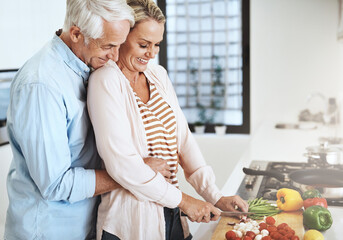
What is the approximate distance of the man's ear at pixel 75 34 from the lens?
1.08 meters

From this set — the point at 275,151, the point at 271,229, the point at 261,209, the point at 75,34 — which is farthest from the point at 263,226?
the point at 275,151

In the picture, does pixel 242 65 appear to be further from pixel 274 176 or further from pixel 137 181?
pixel 137 181

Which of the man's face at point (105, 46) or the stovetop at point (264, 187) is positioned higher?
the man's face at point (105, 46)

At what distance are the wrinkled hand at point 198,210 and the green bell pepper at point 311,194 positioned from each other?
0.97ft

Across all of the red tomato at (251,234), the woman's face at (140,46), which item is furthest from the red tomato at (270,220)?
the woman's face at (140,46)

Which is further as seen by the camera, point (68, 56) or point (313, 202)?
point (313, 202)

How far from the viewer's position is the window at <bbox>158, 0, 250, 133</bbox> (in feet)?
10.8

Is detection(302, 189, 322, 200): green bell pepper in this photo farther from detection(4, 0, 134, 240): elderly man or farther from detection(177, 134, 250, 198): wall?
detection(177, 134, 250, 198): wall

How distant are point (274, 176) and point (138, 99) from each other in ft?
1.95

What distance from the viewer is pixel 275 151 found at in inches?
89.0

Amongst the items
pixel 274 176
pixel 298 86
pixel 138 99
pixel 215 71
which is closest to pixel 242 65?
pixel 215 71

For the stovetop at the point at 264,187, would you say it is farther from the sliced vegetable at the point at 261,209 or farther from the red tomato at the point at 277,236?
the red tomato at the point at 277,236

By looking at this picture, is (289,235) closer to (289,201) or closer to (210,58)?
(289,201)

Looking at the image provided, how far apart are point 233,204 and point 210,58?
7.21ft
